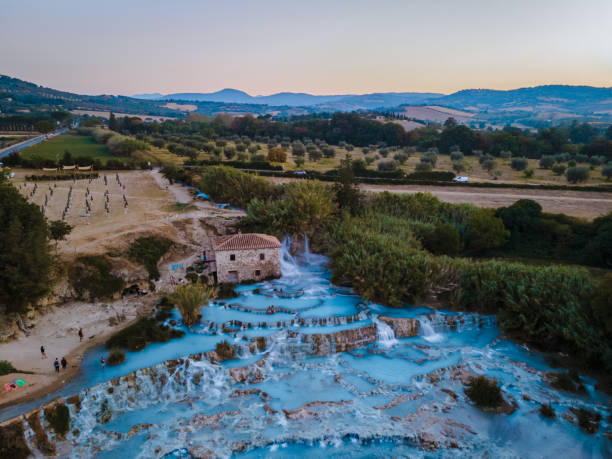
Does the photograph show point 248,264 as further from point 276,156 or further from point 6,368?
point 276,156

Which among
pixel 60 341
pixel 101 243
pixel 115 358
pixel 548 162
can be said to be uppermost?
pixel 548 162

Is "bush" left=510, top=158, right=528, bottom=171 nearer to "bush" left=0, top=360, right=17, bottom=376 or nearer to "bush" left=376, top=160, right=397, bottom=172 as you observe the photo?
"bush" left=376, top=160, right=397, bottom=172

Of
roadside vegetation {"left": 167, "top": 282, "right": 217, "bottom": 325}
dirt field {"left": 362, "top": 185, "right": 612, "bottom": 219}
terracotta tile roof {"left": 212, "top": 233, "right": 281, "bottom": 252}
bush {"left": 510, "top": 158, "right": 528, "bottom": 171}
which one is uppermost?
bush {"left": 510, "top": 158, "right": 528, "bottom": 171}

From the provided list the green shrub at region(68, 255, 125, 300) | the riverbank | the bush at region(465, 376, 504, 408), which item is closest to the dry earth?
the riverbank

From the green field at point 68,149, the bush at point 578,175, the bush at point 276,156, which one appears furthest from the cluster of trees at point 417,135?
the bush at point 578,175

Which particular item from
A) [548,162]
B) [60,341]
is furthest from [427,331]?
[548,162]

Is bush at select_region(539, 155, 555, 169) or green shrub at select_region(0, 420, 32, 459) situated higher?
bush at select_region(539, 155, 555, 169)

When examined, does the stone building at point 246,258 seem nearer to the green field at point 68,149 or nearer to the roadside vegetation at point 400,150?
the roadside vegetation at point 400,150
